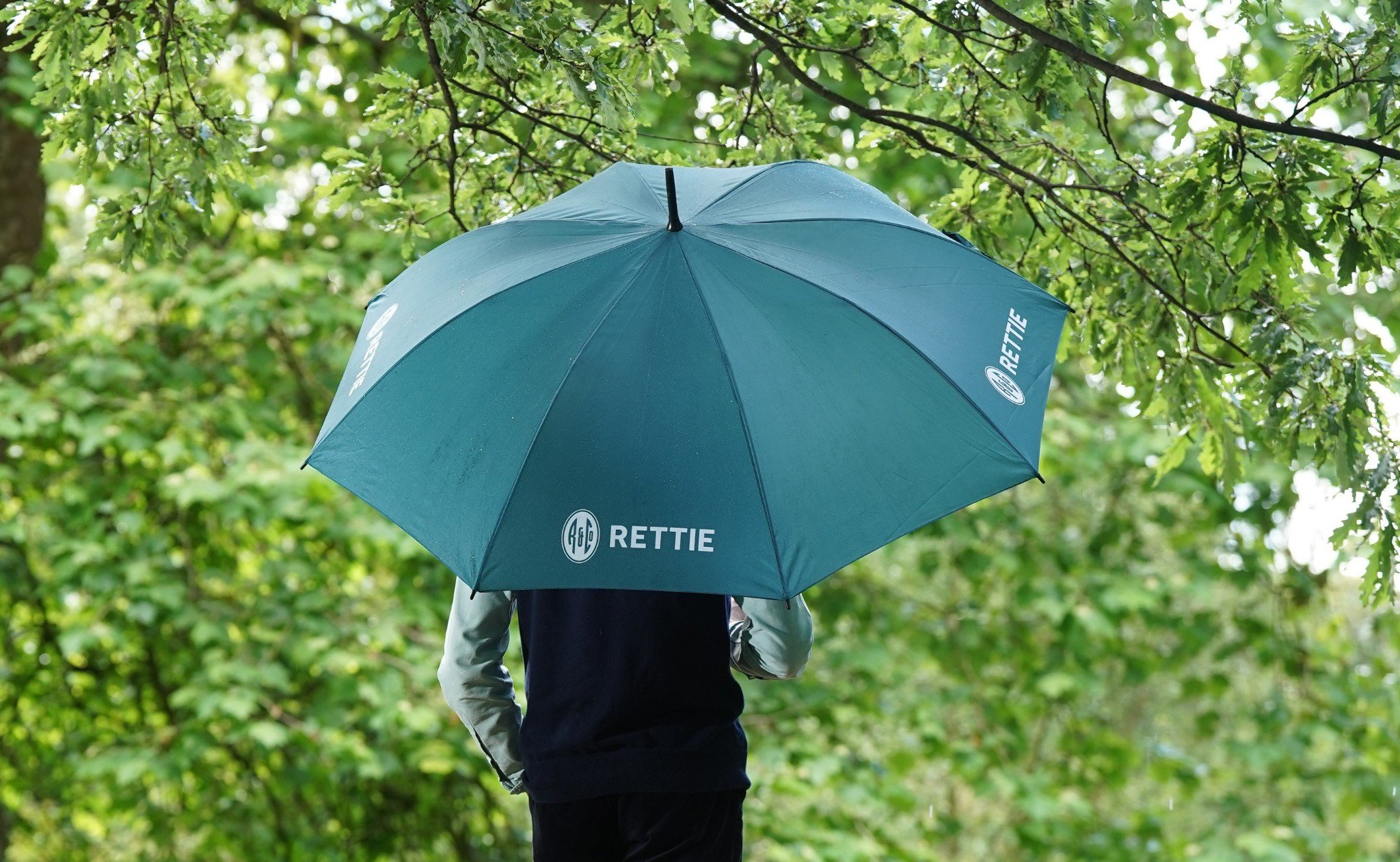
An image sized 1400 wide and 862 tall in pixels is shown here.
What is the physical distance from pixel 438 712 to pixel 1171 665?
3.59m

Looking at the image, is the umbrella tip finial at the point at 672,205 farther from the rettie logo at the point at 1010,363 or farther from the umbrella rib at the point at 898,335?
the rettie logo at the point at 1010,363

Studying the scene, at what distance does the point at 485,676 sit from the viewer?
2203mm

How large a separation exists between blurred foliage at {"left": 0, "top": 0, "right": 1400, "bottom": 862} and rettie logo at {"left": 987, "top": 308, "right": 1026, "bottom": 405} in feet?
1.82

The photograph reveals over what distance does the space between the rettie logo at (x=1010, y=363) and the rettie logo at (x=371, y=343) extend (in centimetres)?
91

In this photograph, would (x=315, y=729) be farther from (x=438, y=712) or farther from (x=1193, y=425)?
(x=1193, y=425)

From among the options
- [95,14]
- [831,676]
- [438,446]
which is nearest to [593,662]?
[438,446]

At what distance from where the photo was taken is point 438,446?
1.83 metres

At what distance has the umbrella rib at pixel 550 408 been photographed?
67.7 inches

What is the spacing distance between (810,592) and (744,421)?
4.91m

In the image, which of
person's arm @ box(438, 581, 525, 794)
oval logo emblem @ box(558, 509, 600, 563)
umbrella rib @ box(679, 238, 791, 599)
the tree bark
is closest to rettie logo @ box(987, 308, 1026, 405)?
umbrella rib @ box(679, 238, 791, 599)

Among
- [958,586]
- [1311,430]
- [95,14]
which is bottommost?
[1311,430]

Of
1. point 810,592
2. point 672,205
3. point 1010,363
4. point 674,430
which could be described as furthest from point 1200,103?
point 810,592

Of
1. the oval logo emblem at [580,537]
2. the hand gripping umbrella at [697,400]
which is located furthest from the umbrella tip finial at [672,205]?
the oval logo emblem at [580,537]

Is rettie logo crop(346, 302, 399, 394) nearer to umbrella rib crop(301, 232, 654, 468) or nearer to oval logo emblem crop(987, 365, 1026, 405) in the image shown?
umbrella rib crop(301, 232, 654, 468)
